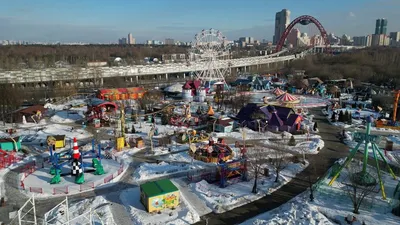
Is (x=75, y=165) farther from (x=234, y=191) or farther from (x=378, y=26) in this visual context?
(x=378, y=26)

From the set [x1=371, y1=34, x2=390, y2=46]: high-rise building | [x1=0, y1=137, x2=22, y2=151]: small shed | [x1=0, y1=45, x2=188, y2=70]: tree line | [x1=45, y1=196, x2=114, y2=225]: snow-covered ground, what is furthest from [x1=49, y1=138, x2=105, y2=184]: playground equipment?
[x1=371, y1=34, x2=390, y2=46]: high-rise building

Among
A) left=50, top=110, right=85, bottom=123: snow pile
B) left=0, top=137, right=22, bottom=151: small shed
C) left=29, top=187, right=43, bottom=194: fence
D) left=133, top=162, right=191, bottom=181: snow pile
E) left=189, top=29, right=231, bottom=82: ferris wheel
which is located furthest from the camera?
left=189, top=29, right=231, bottom=82: ferris wheel

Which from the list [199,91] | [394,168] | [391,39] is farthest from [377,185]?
[391,39]

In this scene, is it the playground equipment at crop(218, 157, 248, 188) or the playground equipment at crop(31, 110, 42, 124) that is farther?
the playground equipment at crop(31, 110, 42, 124)

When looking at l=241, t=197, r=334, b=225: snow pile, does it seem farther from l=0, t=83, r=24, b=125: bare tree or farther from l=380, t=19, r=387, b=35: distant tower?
l=380, t=19, r=387, b=35: distant tower

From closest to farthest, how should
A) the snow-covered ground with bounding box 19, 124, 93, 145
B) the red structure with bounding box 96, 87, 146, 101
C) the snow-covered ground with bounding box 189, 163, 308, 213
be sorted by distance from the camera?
the snow-covered ground with bounding box 189, 163, 308, 213, the snow-covered ground with bounding box 19, 124, 93, 145, the red structure with bounding box 96, 87, 146, 101

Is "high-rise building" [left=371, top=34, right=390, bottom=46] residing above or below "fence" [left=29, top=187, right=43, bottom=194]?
above
